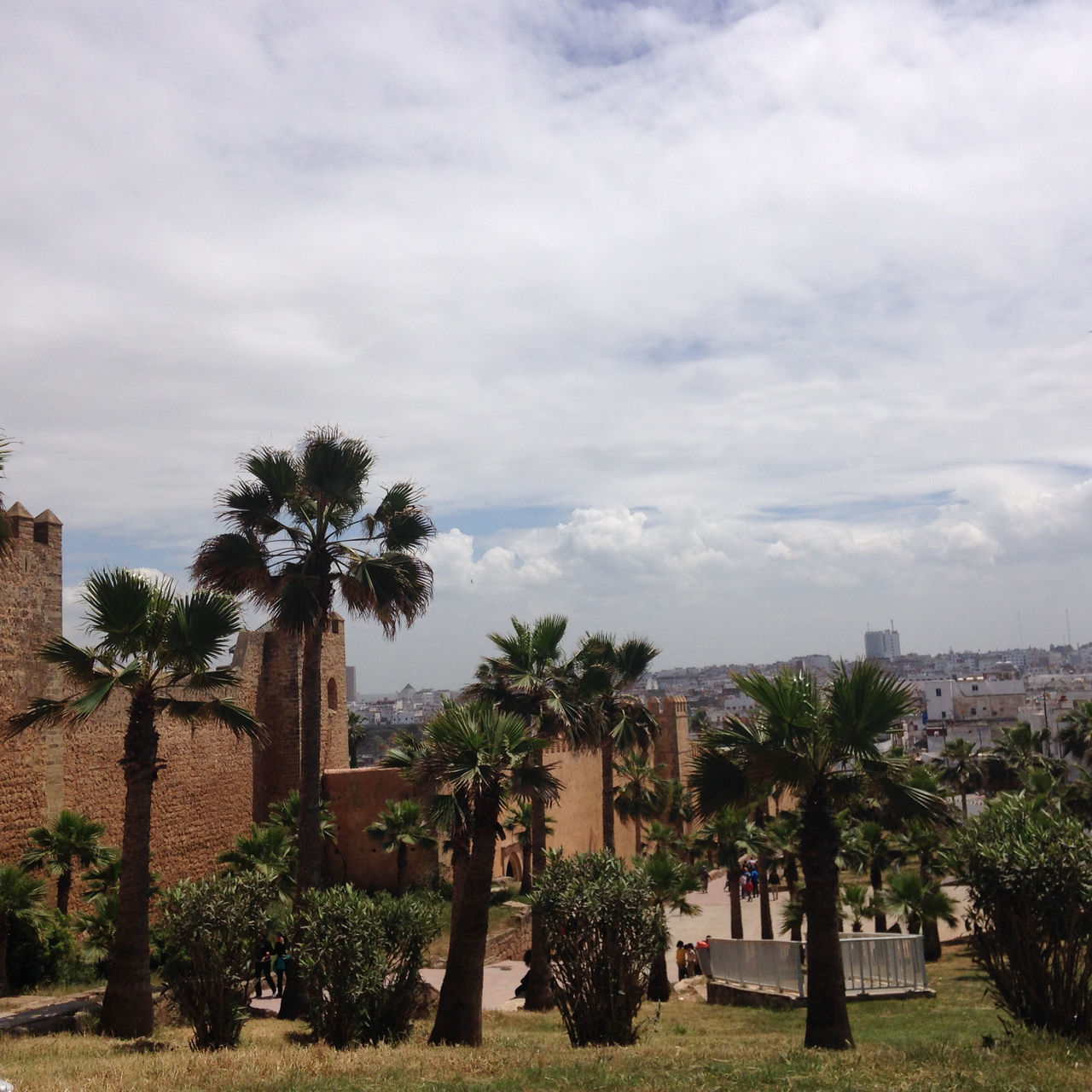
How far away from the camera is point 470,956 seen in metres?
10.7

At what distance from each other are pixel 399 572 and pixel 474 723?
11.0 feet

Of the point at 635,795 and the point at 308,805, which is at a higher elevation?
the point at 308,805

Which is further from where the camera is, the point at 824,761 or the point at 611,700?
the point at 611,700

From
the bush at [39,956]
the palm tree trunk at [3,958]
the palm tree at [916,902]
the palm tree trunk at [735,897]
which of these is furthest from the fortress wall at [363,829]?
the palm tree trunk at [3,958]

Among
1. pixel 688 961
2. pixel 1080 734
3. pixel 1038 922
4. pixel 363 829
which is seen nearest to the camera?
pixel 1038 922

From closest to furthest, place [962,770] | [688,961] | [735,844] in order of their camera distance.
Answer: [735,844] → [688,961] → [962,770]

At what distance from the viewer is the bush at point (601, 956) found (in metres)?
10.2

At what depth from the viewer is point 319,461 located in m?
13.8

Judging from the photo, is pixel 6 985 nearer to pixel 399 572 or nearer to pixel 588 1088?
pixel 399 572

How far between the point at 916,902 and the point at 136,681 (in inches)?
565

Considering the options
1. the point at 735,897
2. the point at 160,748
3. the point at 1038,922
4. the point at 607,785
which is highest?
the point at 160,748

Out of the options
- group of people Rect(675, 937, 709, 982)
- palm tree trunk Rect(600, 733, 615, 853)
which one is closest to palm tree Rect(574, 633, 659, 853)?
palm tree trunk Rect(600, 733, 615, 853)

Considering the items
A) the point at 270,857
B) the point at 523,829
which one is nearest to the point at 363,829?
the point at 523,829

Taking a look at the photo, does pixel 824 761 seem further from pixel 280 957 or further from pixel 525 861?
pixel 525 861
